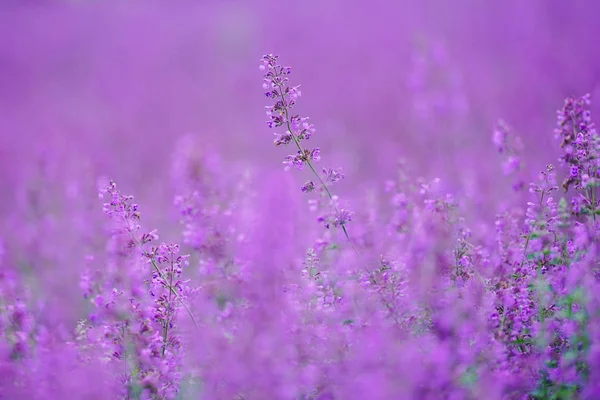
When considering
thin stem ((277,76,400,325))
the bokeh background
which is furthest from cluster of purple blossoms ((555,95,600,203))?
the bokeh background

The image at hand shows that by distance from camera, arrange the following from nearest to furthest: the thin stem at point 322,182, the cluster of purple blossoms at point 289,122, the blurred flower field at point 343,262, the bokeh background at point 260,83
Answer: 1. the blurred flower field at point 343,262
2. the thin stem at point 322,182
3. the cluster of purple blossoms at point 289,122
4. the bokeh background at point 260,83

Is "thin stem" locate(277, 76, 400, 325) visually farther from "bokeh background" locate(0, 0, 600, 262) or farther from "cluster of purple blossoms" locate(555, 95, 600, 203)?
"bokeh background" locate(0, 0, 600, 262)

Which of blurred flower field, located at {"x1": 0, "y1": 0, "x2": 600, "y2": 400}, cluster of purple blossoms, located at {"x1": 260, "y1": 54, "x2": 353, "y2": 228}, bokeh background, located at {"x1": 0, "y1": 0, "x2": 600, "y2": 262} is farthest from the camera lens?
bokeh background, located at {"x1": 0, "y1": 0, "x2": 600, "y2": 262}

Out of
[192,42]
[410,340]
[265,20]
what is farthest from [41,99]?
[410,340]

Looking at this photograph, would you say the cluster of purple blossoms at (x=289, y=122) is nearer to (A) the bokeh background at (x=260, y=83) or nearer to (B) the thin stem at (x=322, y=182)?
(B) the thin stem at (x=322, y=182)

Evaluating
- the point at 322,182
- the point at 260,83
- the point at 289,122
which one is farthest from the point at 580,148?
the point at 260,83

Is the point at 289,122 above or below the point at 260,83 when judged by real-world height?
below

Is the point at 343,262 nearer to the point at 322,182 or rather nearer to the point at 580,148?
the point at 322,182

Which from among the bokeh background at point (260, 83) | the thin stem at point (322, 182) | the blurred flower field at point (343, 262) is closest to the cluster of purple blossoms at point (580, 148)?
the blurred flower field at point (343, 262)
